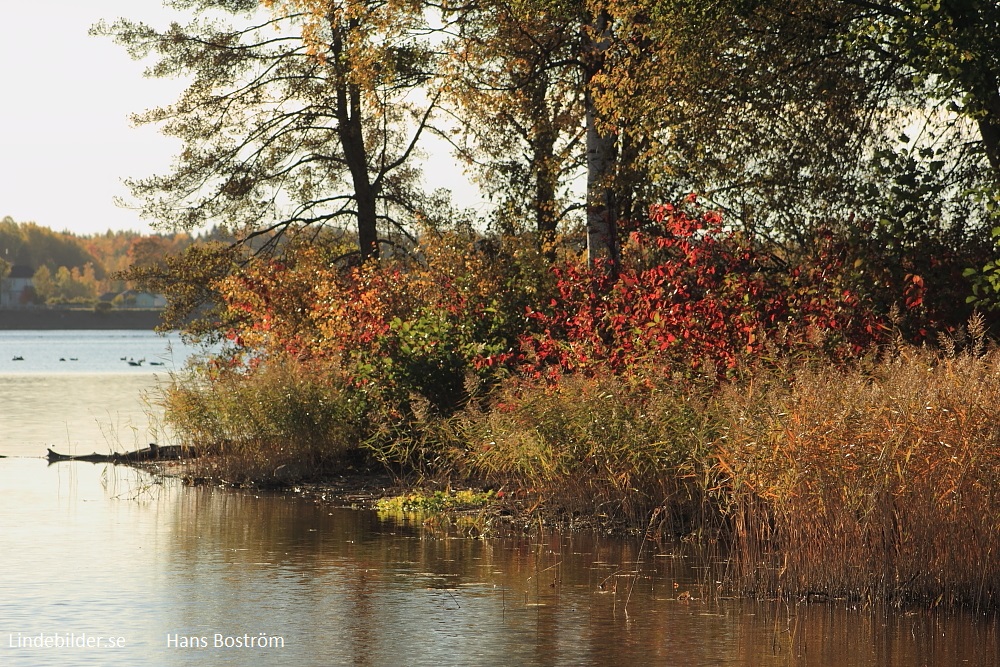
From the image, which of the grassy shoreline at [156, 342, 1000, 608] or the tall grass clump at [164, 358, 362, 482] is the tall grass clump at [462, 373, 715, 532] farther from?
the tall grass clump at [164, 358, 362, 482]

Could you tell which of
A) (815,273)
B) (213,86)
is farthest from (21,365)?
(815,273)

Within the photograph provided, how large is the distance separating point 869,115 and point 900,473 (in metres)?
8.70

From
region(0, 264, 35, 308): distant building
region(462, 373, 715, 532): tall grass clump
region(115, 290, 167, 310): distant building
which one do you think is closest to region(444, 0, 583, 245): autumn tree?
region(462, 373, 715, 532): tall grass clump

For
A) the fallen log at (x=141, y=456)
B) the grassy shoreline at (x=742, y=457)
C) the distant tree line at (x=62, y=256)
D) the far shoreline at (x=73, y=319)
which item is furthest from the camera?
the distant tree line at (x=62, y=256)

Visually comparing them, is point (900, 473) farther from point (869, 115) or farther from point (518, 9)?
point (518, 9)

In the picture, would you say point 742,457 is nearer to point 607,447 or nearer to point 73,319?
point 607,447

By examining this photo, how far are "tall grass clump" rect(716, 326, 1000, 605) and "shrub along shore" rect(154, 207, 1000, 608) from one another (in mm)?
17

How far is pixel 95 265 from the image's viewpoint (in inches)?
7490

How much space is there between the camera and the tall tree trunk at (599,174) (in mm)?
18552

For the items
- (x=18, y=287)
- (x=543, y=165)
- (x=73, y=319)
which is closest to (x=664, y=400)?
(x=543, y=165)

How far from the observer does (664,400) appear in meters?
13.6

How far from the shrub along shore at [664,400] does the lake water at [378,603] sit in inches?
23.9

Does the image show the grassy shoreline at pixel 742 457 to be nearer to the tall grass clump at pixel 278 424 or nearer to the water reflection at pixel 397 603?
the tall grass clump at pixel 278 424

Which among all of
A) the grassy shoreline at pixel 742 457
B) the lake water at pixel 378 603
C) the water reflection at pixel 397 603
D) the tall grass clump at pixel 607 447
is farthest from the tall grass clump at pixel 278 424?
the tall grass clump at pixel 607 447
